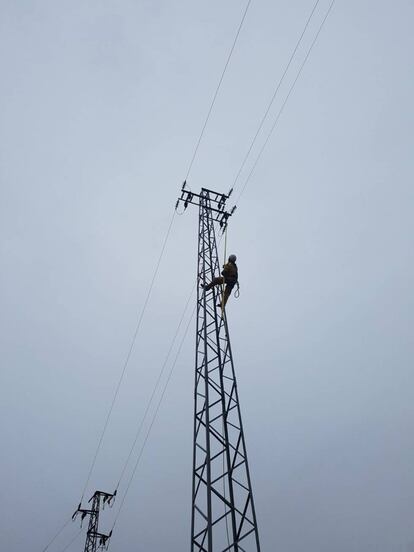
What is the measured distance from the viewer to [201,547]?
7.72 meters

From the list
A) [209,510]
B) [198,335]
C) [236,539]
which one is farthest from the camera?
[198,335]

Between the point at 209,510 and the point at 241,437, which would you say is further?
the point at 241,437

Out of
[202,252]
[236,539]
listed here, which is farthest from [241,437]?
[202,252]

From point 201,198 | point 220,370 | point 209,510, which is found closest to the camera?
Answer: point 209,510

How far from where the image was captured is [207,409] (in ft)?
29.0

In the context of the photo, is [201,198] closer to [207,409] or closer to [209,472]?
[207,409]

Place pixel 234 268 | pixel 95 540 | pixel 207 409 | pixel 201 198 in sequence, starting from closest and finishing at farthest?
pixel 207 409 < pixel 234 268 < pixel 201 198 < pixel 95 540

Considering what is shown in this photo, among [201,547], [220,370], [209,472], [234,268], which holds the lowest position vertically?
[201,547]

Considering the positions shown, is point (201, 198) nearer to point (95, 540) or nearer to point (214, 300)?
point (214, 300)

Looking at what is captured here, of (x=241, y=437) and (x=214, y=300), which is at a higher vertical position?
(x=214, y=300)

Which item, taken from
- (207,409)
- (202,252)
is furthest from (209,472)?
(202,252)

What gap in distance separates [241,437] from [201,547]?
7.72 feet

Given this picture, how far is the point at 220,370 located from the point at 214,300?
2391mm

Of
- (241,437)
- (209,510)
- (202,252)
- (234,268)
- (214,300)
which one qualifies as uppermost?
(202,252)
